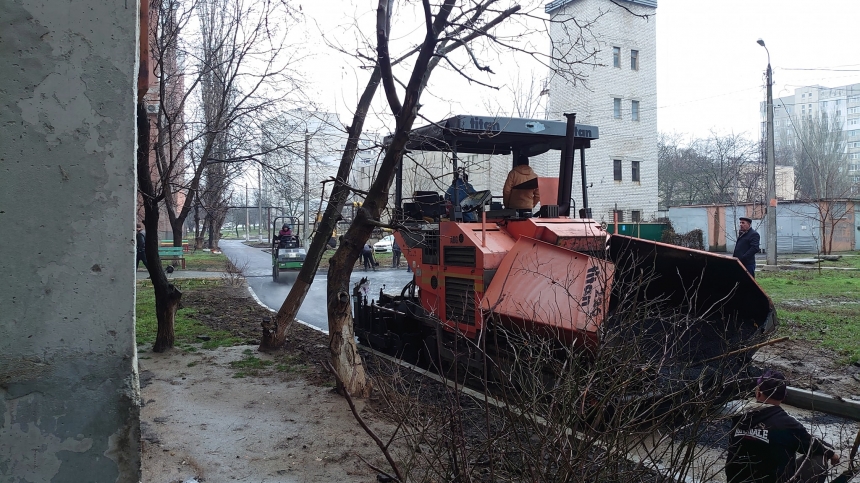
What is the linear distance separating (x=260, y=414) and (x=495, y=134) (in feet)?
11.8

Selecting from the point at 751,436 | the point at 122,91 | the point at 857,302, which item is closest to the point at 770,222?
the point at 857,302

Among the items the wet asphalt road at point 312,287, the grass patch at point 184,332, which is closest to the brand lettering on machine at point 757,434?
the grass patch at point 184,332

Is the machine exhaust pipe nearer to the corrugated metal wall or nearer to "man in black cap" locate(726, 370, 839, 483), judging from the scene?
"man in black cap" locate(726, 370, 839, 483)

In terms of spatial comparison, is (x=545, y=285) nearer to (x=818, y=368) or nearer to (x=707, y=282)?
(x=707, y=282)

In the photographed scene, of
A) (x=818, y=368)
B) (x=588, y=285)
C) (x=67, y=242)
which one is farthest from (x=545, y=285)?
(x=67, y=242)

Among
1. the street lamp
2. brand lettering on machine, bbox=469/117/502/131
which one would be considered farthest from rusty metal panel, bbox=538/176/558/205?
the street lamp

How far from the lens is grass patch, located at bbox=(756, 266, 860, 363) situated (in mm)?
8604

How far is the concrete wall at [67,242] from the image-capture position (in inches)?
104

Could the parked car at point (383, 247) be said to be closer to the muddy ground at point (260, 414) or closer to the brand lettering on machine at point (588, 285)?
the muddy ground at point (260, 414)

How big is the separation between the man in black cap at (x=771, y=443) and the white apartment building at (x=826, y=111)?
210ft

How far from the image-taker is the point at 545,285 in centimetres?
577

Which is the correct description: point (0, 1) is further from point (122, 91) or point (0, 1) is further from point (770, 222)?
point (770, 222)

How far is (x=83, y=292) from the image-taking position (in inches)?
108

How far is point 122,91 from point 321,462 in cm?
305
